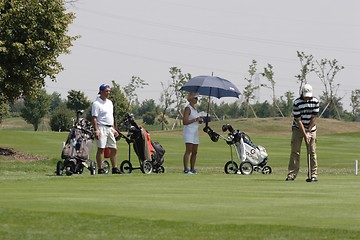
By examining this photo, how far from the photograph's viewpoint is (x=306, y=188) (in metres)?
16.5

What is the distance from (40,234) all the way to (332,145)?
63.7 meters

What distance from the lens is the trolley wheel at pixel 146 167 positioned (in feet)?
79.8

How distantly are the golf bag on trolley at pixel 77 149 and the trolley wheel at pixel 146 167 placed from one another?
68.4 inches

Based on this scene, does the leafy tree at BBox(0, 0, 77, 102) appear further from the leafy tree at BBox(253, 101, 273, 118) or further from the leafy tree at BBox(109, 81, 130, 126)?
the leafy tree at BBox(253, 101, 273, 118)

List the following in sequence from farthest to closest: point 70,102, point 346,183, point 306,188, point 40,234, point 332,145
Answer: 1. point 70,102
2. point 332,145
3. point 346,183
4. point 306,188
5. point 40,234

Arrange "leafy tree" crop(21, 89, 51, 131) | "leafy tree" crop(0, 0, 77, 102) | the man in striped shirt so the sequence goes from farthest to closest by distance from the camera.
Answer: "leafy tree" crop(21, 89, 51, 131) → "leafy tree" crop(0, 0, 77, 102) → the man in striped shirt

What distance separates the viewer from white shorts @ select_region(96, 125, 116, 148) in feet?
73.7

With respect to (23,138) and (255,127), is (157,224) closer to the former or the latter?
(23,138)

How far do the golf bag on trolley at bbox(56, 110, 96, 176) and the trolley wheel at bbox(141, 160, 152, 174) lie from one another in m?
1.74

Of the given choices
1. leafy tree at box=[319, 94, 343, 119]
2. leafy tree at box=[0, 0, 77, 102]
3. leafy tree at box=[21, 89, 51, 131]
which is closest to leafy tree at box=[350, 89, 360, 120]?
leafy tree at box=[319, 94, 343, 119]

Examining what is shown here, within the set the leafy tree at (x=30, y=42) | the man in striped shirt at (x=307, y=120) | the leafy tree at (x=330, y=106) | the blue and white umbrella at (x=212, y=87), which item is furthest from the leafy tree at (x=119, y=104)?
the man in striped shirt at (x=307, y=120)

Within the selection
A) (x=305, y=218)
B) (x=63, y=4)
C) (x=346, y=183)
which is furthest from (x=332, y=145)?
(x=305, y=218)

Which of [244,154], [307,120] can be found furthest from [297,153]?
[244,154]

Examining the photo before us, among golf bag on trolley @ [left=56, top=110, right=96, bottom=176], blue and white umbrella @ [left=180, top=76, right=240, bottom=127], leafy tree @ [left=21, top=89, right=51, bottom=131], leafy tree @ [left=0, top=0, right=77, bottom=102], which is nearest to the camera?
golf bag on trolley @ [left=56, top=110, right=96, bottom=176]
